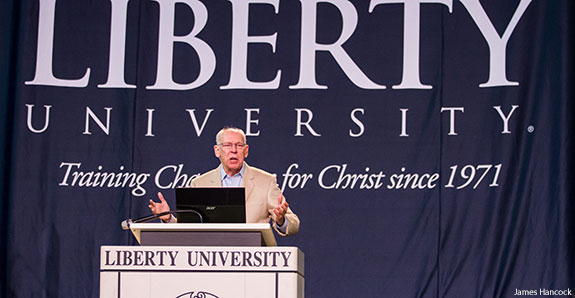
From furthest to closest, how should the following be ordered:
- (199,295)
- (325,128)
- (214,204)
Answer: (325,128) → (214,204) → (199,295)

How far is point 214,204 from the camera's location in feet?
13.1

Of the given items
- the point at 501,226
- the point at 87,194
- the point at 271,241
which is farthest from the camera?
the point at 87,194

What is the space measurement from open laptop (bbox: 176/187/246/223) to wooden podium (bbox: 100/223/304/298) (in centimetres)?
25

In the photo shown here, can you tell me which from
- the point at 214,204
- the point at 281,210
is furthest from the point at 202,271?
the point at 281,210

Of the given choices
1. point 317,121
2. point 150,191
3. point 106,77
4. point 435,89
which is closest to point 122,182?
point 150,191

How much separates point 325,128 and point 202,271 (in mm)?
2791

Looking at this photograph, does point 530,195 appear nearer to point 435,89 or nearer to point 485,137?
point 485,137

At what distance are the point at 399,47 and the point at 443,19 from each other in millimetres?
371

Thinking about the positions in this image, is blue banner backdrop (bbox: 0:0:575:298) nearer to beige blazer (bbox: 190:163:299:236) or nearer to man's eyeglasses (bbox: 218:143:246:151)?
beige blazer (bbox: 190:163:299:236)

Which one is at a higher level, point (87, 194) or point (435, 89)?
point (435, 89)

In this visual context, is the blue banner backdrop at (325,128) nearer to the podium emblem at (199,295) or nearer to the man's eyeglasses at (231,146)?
the man's eyeglasses at (231,146)

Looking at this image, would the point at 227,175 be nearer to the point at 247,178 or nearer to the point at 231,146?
the point at 247,178

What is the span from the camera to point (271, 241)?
4016 mm

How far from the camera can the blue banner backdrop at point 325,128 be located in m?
5.99
